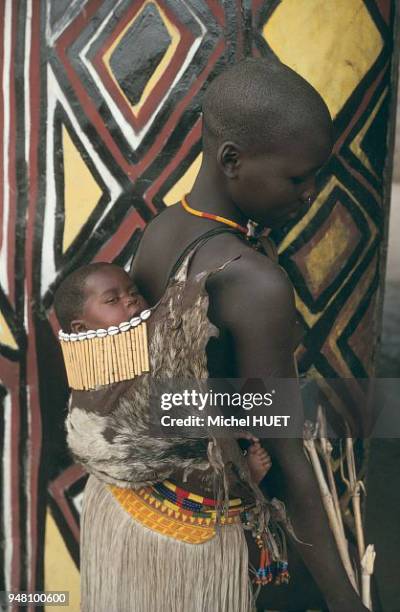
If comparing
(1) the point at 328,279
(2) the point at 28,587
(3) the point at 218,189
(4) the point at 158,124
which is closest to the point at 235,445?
(3) the point at 218,189

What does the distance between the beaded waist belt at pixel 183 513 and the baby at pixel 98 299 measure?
417mm

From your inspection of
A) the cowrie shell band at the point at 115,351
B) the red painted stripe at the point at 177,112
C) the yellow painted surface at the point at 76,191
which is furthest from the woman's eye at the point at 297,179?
the yellow painted surface at the point at 76,191

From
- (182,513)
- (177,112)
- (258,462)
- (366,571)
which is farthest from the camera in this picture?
(177,112)

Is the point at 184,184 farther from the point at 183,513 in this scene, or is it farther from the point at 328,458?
the point at 183,513

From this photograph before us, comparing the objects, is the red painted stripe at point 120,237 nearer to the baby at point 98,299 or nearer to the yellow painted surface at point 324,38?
the yellow painted surface at point 324,38

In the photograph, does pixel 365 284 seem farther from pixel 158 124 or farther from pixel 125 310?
pixel 125 310

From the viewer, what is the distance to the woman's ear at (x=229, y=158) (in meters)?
1.98

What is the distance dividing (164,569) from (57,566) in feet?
4.05

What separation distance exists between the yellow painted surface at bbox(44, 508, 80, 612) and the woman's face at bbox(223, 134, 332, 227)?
170 cm

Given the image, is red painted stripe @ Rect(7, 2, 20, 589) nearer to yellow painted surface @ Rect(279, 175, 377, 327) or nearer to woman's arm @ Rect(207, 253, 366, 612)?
yellow painted surface @ Rect(279, 175, 377, 327)

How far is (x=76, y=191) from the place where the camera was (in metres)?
3.04

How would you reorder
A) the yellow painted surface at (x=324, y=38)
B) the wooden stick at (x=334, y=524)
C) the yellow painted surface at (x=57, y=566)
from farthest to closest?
1. the yellow painted surface at (x=57, y=566)
2. the yellow painted surface at (x=324, y=38)
3. the wooden stick at (x=334, y=524)

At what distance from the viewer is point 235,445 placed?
6.54 feet

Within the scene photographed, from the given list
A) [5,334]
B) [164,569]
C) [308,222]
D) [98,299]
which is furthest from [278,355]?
[5,334]
